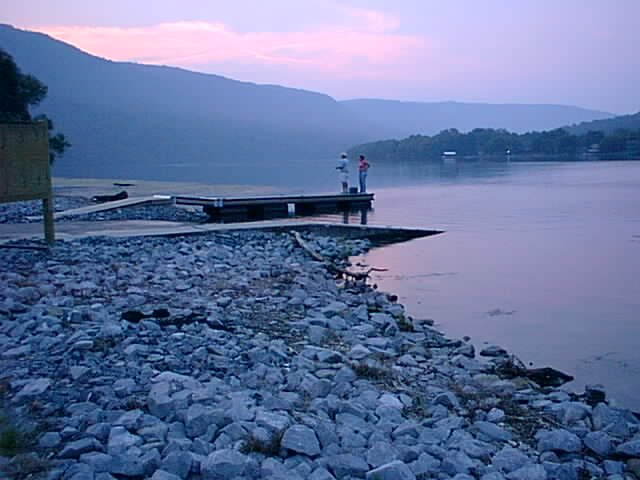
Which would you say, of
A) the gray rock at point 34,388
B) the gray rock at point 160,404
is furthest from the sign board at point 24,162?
the gray rock at point 160,404

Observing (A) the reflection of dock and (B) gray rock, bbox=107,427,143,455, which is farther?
(A) the reflection of dock

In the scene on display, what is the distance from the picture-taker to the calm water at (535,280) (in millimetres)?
9758

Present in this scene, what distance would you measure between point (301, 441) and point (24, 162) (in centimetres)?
869

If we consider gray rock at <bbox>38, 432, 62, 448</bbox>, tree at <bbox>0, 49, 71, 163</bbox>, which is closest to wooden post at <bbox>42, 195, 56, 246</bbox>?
gray rock at <bbox>38, 432, 62, 448</bbox>

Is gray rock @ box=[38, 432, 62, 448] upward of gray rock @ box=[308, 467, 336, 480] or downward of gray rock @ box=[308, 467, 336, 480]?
upward

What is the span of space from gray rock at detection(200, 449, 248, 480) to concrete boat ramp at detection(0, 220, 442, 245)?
1001 cm

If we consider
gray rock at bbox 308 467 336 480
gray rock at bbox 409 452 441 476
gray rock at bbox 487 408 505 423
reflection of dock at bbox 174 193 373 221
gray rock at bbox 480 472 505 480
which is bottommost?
gray rock at bbox 487 408 505 423

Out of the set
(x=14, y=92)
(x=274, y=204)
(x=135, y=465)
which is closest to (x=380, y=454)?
(x=135, y=465)

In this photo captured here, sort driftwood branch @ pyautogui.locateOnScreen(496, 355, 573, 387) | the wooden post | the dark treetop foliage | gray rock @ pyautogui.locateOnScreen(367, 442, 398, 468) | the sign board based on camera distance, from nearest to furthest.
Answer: gray rock @ pyautogui.locateOnScreen(367, 442, 398, 468) → driftwood branch @ pyautogui.locateOnScreen(496, 355, 573, 387) → the sign board → the wooden post → the dark treetop foliage

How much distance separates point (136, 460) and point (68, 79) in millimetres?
160091

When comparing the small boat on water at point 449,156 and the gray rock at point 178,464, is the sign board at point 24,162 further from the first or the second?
the small boat on water at point 449,156

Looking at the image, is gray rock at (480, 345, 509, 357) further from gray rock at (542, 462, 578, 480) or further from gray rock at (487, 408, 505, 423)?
gray rock at (542, 462, 578, 480)

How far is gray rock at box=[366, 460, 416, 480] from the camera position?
4.62m

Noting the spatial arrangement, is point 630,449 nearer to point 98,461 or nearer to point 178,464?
point 178,464
